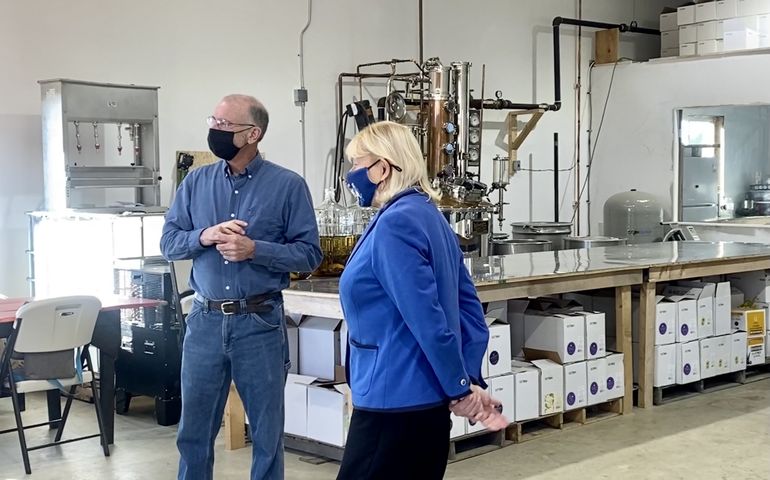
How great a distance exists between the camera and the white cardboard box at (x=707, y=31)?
33.1ft

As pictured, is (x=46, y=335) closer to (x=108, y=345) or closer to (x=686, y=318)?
(x=108, y=345)

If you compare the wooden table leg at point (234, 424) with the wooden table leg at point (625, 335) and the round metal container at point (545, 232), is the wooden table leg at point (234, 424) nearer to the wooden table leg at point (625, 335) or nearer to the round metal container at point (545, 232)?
the wooden table leg at point (625, 335)

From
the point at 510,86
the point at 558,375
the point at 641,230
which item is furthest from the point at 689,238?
the point at 558,375

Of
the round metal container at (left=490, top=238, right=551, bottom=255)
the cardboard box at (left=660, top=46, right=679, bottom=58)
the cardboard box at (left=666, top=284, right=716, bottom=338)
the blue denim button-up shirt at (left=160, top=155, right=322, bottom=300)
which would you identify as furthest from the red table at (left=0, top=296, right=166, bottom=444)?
the cardboard box at (left=660, top=46, right=679, bottom=58)

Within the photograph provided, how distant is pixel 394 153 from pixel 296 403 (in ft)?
8.06

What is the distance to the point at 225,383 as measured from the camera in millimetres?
3561

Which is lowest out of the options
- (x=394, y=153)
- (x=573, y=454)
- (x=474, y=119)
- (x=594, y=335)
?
(x=573, y=454)

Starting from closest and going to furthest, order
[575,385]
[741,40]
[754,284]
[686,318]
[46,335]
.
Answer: [46,335]
[575,385]
[686,318]
[754,284]
[741,40]

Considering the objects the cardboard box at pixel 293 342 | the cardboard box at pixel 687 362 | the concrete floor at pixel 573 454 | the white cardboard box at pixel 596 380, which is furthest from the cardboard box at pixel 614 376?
the cardboard box at pixel 293 342

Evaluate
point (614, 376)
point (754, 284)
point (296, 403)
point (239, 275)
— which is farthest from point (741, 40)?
point (239, 275)

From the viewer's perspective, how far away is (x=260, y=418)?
3.55m

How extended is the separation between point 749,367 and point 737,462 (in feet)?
7.50

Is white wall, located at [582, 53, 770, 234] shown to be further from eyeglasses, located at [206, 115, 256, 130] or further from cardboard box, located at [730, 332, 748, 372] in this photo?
eyeglasses, located at [206, 115, 256, 130]

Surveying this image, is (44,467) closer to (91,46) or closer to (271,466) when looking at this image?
(271,466)
